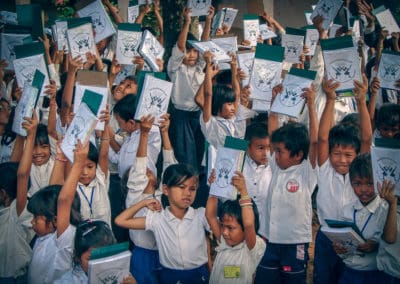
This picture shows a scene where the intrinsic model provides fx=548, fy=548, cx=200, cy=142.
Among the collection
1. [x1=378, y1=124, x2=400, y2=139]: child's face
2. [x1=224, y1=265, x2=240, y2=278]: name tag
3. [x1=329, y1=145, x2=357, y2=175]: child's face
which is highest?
[x1=378, y1=124, x2=400, y2=139]: child's face

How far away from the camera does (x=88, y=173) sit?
13.1 feet

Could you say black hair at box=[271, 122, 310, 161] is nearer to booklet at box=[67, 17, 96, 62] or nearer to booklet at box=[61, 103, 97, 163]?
booklet at box=[61, 103, 97, 163]

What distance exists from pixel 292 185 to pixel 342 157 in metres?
0.41

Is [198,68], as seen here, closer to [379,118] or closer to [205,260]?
[379,118]

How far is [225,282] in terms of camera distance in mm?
3539

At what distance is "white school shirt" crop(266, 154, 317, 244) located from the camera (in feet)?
13.0

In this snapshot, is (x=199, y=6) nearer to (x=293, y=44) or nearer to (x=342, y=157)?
(x=293, y=44)

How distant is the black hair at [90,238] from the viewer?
10.4ft

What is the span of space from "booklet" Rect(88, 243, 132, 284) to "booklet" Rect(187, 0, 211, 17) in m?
4.33

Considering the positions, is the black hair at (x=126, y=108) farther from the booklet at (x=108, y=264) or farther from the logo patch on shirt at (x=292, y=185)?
the booklet at (x=108, y=264)

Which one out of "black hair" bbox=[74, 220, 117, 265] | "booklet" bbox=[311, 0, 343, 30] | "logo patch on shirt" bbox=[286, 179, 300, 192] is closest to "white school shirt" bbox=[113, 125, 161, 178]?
"logo patch on shirt" bbox=[286, 179, 300, 192]

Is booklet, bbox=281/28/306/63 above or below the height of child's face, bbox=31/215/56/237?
above

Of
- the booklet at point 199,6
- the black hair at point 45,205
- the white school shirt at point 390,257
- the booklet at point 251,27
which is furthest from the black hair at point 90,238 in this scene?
the booklet at point 251,27

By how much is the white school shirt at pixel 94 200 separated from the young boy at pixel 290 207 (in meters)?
1.20
